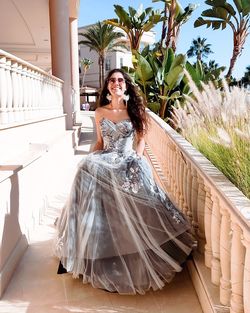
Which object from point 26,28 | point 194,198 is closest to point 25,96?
point 194,198

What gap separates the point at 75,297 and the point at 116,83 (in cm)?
175

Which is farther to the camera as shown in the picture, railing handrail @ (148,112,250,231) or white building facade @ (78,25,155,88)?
white building facade @ (78,25,155,88)

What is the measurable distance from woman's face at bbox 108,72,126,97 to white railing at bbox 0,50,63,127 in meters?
1.27

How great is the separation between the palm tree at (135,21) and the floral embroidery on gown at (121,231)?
32.3 feet

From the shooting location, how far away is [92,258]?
2.45 m

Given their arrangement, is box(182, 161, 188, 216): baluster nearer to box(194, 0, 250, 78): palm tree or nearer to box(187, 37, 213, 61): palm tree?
box(194, 0, 250, 78): palm tree

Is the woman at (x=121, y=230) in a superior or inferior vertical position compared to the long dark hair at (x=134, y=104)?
inferior

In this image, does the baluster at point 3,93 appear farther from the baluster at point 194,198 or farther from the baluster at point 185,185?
the baluster at point 194,198

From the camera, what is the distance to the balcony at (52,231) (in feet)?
6.25

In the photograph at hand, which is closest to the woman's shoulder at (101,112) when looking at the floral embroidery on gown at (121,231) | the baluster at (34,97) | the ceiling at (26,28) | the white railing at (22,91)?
the floral embroidery on gown at (121,231)

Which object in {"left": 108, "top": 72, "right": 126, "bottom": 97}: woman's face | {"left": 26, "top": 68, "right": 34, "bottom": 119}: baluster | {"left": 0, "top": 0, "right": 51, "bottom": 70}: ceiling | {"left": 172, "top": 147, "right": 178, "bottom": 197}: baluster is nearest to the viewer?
{"left": 108, "top": 72, "right": 126, "bottom": 97}: woman's face

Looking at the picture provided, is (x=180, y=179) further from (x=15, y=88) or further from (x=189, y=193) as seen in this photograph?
(x=15, y=88)

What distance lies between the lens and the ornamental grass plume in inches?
91.6

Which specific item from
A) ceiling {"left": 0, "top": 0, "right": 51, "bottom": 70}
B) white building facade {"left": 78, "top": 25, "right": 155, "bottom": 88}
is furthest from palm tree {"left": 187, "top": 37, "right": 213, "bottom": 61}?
ceiling {"left": 0, "top": 0, "right": 51, "bottom": 70}
